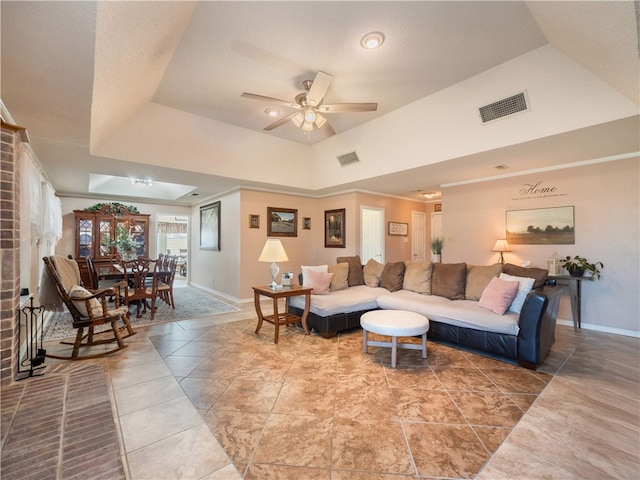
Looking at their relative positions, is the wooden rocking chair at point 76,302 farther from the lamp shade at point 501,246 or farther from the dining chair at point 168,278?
the lamp shade at point 501,246

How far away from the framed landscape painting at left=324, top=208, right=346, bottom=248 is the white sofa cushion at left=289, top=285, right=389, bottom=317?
2.26 meters

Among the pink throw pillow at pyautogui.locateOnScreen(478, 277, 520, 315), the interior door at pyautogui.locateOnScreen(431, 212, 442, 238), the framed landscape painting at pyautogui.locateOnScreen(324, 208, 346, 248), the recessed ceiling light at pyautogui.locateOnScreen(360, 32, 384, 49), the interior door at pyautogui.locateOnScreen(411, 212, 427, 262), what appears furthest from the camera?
the interior door at pyautogui.locateOnScreen(431, 212, 442, 238)

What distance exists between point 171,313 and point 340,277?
2.99 m

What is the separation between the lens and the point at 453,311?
10.9 feet

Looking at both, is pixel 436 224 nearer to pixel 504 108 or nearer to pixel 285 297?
pixel 504 108

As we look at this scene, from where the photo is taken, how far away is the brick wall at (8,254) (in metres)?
2.13

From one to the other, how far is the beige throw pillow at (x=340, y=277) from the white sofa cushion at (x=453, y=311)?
0.66 metres

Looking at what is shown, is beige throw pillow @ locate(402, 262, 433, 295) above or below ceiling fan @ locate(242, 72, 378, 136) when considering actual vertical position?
below

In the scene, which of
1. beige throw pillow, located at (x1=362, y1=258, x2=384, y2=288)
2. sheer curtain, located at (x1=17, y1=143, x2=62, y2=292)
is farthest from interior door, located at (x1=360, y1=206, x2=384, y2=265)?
sheer curtain, located at (x1=17, y1=143, x2=62, y2=292)

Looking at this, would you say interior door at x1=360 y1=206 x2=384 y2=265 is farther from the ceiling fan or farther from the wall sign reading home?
the ceiling fan

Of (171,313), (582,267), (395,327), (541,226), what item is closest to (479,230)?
(541,226)

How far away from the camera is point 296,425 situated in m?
1.94

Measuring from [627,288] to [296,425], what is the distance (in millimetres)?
4795

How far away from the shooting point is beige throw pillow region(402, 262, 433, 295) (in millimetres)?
4156
